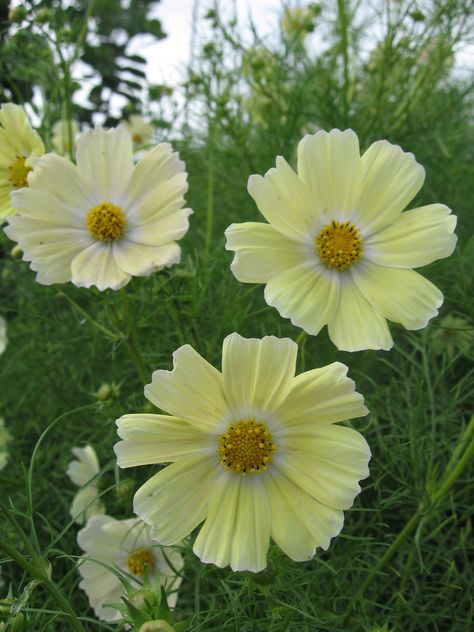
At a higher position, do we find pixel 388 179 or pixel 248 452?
pixel 388 179

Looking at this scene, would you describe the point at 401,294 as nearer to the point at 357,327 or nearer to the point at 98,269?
the point at 357,327

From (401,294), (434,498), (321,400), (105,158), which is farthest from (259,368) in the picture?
(105,158)

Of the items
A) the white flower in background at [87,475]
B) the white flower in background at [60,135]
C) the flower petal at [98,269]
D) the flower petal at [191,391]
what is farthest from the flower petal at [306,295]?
the white flower in background at [60,135]

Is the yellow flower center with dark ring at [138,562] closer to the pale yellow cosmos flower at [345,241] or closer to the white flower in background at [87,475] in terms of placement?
the white flower in background at [87,475]

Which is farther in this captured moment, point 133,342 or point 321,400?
point 133,342

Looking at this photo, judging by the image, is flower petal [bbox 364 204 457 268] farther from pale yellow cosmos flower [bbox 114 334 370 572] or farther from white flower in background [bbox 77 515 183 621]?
white flower in background [bbox 77 515 183 621]
